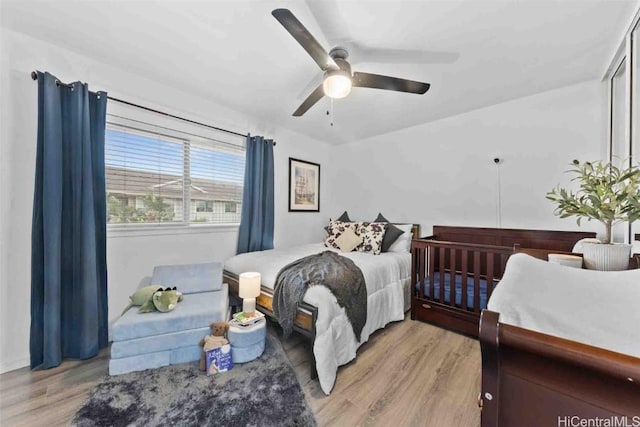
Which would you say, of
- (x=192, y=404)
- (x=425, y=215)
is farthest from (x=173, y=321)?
(x=425, y=215)

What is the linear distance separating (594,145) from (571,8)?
4.98ft

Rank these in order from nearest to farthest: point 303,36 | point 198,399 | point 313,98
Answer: point 303,36 < point 198,399 < point 313,98

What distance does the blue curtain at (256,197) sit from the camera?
3051 mm

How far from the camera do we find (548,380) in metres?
0.54

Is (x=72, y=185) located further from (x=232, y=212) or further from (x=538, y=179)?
(x=538, y=179)

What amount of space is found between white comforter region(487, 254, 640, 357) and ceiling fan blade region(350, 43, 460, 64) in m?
1.80

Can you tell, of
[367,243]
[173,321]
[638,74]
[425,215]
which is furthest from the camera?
[425,215]

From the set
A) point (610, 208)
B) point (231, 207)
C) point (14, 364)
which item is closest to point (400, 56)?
point (610, 208)

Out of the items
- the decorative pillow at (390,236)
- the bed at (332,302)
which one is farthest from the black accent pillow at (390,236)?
the bed at (332,302)

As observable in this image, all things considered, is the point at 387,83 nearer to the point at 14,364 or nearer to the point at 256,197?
the point at 256,197

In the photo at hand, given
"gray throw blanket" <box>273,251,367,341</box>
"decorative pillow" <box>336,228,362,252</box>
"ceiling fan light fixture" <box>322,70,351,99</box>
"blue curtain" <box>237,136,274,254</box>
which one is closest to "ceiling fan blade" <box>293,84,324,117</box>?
"ceiling fan light fixture" <box>322,70,351,99</box>

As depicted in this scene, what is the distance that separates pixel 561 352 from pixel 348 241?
2.65 m

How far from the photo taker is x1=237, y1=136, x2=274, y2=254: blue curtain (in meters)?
3.05

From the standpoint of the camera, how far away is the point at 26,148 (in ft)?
5.94
